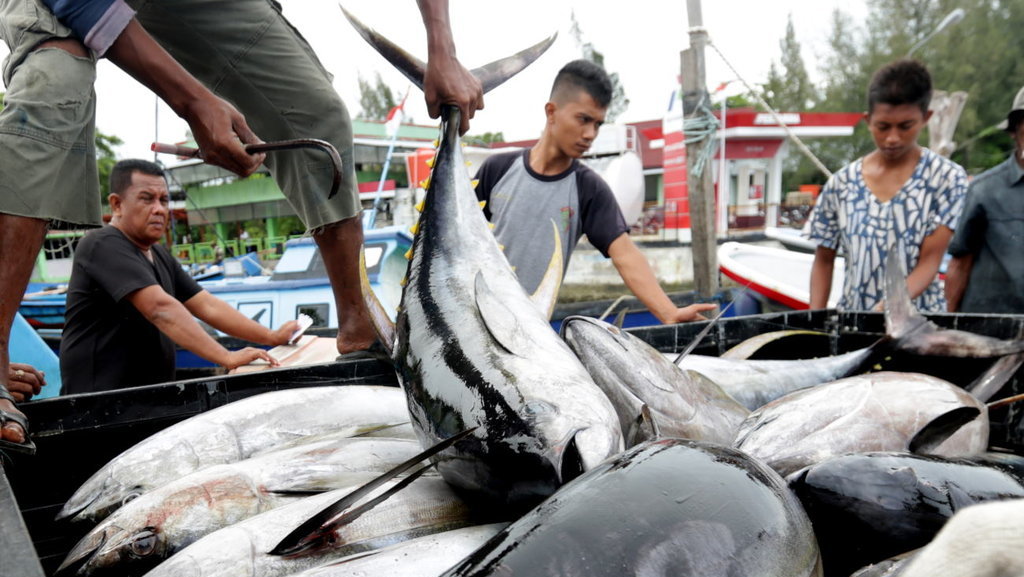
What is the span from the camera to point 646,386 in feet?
4.62

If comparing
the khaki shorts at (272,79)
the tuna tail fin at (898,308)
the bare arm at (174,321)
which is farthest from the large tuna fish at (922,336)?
the bare arm at (174,321)

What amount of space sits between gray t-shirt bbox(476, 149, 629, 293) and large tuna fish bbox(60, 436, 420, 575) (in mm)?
1811

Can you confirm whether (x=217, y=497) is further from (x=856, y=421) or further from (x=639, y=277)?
(x=639, y=277)

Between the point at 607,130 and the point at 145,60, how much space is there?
21175 millimetres

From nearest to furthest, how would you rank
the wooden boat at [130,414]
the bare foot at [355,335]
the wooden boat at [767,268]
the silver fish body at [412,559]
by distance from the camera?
the silver fish body at [412,559]
the wooden boat at [130,414]
the bare foot at [355,335]
the wooden boat at [767,268]

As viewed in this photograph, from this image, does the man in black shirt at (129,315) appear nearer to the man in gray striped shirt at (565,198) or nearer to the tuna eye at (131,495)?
the man in gray striped shirt at (565,198)

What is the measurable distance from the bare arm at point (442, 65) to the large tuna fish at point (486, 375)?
413 millimetres

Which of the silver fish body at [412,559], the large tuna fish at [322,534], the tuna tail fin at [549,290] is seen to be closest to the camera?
the silver fish body at [412,559]

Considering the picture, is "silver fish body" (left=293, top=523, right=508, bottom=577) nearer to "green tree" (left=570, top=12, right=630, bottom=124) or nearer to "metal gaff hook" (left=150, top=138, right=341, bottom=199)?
"metal gaff hook" (left=150, top=138, right=341, bottom=199)

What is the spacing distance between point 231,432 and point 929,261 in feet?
9.87

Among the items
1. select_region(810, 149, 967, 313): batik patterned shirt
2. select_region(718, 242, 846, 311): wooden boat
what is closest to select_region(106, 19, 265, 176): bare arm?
select_region(810, 149, 967, 313): batik patterned shirt

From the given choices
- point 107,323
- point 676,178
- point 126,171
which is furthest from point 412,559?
point 676,178

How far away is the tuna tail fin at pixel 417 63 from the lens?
7.55 ft

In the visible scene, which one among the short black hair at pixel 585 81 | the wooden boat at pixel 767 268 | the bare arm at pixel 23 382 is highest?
the short black hair at pixel 585 81
